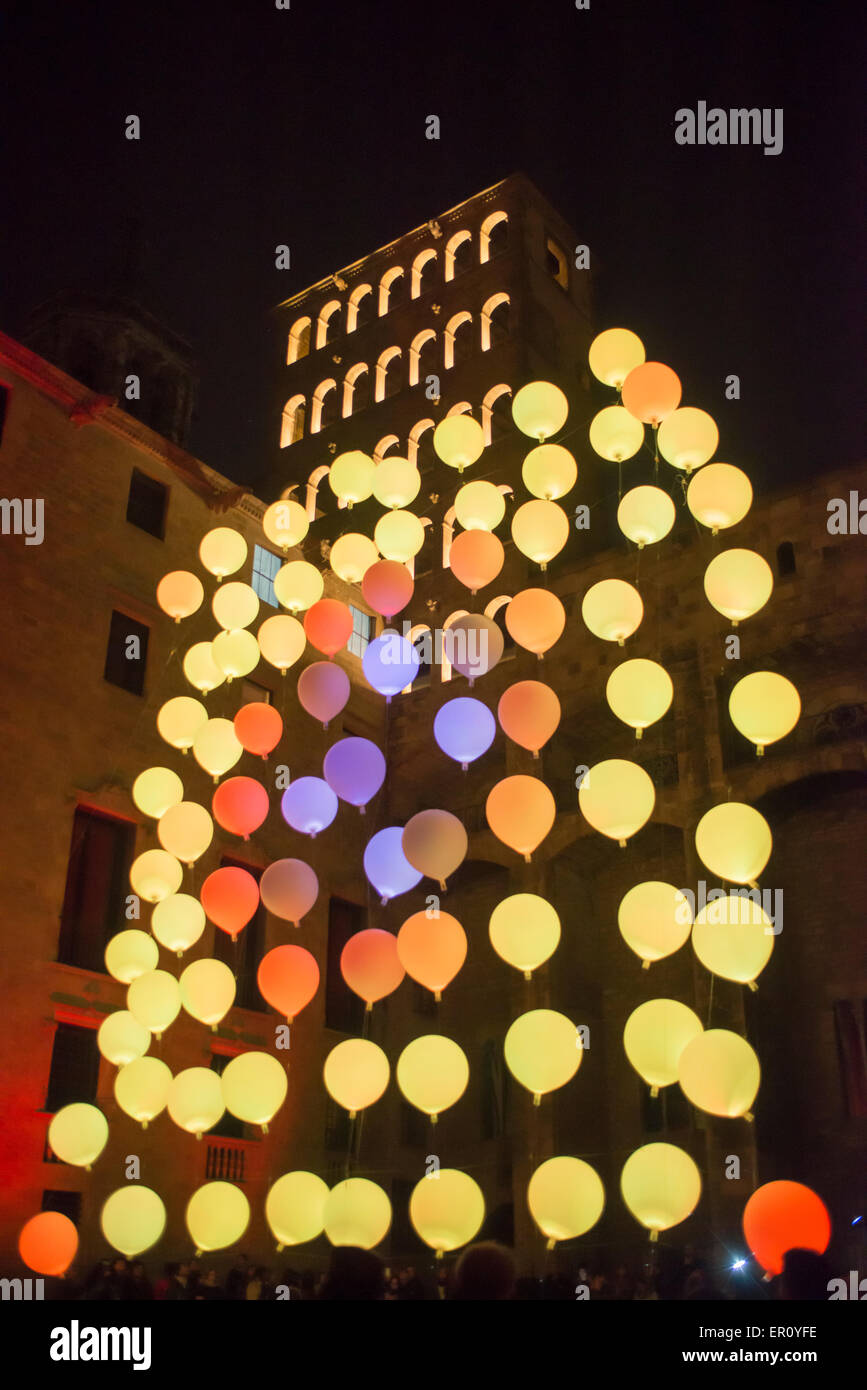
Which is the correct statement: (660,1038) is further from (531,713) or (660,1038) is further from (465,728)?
(465,728)

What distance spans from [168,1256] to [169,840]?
557 cm

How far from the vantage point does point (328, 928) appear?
18.8 metres

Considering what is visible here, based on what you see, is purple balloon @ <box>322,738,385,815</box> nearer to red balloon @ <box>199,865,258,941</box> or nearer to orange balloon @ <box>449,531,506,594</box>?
red balloon @ <box>199,865,258,941</box>

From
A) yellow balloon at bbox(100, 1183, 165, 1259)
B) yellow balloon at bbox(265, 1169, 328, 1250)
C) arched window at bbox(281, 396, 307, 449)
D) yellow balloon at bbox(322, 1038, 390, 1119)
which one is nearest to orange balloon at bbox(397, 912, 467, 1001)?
yellow balloon at bbox(322, 1038, 390, 1119)

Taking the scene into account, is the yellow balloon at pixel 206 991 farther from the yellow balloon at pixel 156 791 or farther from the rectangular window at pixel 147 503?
the rectangular window at pixel 147 503

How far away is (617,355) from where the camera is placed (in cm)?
1174

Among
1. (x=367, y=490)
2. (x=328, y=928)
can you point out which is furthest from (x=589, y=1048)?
(x=367, y=490)

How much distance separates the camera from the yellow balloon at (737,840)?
1002 cm

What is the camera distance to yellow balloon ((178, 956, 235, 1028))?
12172 mm

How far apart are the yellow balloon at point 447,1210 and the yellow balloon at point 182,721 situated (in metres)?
6.39

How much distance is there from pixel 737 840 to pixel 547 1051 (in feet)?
8.16

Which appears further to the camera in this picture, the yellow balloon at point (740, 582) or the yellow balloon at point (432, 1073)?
the yellow balloon at point (740, 582)

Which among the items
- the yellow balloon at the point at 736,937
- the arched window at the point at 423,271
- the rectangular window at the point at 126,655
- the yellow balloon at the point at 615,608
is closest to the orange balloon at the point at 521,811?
the yellow balloon at the point at 615,608
